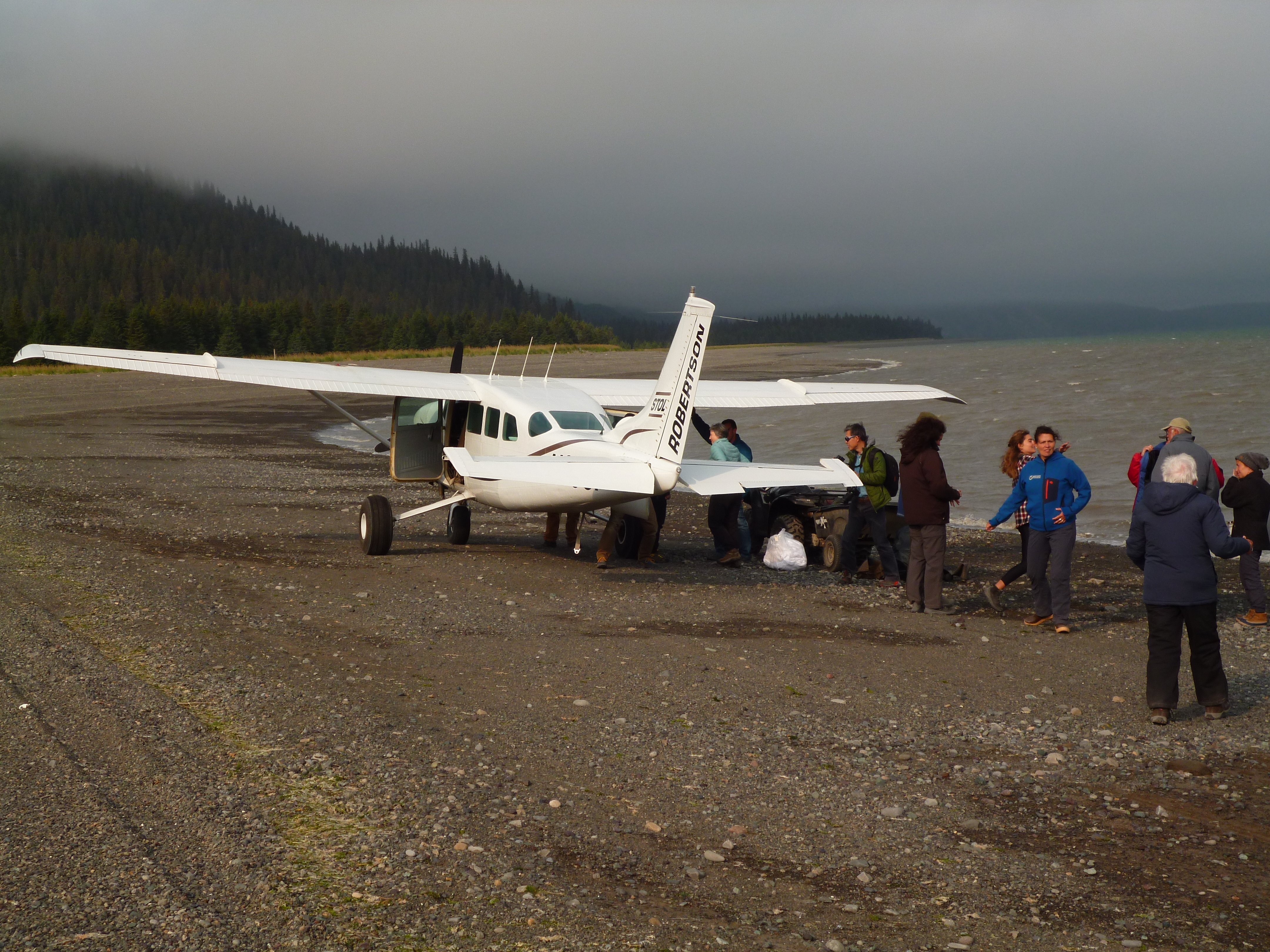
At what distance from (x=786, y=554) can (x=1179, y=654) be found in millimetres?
6090

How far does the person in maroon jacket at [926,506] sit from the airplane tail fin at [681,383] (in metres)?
2.19

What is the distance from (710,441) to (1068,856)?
9.20m

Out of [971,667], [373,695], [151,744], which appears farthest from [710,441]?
[151,744]

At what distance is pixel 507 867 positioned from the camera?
470 cm

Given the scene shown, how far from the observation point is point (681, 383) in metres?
10.6

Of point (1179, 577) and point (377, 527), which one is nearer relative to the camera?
point (1179, 577)

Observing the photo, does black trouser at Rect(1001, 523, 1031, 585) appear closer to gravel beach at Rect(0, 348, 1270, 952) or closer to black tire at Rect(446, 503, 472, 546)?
gravel beach at Rect(0, 348, 1270, 952)

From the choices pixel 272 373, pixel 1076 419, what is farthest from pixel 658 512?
pixel 1076 419

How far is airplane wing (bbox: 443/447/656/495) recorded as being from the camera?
1030 centimetres

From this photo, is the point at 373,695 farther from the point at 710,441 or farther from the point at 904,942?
the point at 710,441

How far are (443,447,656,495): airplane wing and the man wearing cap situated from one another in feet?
18.2

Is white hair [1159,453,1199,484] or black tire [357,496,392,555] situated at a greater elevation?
white hair [1159,453,1199,484]

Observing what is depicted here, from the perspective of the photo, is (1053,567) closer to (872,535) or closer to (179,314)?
(872,535)

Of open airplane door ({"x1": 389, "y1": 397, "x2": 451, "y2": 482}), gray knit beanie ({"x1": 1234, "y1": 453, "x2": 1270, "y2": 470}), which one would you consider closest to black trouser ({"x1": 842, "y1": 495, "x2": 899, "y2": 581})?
gray knit beanie ({"x1": 1234, "y1": 453, "x2": 1270, "y2": 470})
